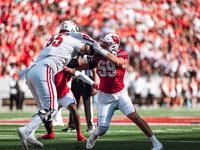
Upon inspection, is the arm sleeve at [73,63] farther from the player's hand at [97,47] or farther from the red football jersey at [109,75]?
the player's hand at [97,47]

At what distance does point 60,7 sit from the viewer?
28.1m

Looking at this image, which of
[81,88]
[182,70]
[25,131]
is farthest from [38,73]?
[182,70]

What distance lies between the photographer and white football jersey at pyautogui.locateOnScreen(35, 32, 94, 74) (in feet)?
21.3

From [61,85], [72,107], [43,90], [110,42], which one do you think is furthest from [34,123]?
[61,85]

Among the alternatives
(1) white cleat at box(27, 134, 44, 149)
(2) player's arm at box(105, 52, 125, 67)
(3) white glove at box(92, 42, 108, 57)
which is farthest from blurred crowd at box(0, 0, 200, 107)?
(3) white glove at box(92, 42, 108, 57)

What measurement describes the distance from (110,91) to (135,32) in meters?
25.2

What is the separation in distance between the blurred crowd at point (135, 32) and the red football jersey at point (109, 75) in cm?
1890

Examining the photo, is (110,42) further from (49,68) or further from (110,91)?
(49,68)

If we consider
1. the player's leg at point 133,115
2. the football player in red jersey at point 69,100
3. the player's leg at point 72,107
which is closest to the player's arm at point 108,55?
the player's leg at point 133,115

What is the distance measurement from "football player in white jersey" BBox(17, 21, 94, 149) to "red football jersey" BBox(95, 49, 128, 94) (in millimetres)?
319

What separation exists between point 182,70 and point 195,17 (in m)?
3.55

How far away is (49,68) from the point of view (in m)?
6.46

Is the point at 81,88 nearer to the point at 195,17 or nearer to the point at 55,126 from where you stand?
the point at 55,126

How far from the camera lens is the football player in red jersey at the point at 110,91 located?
6617mm
